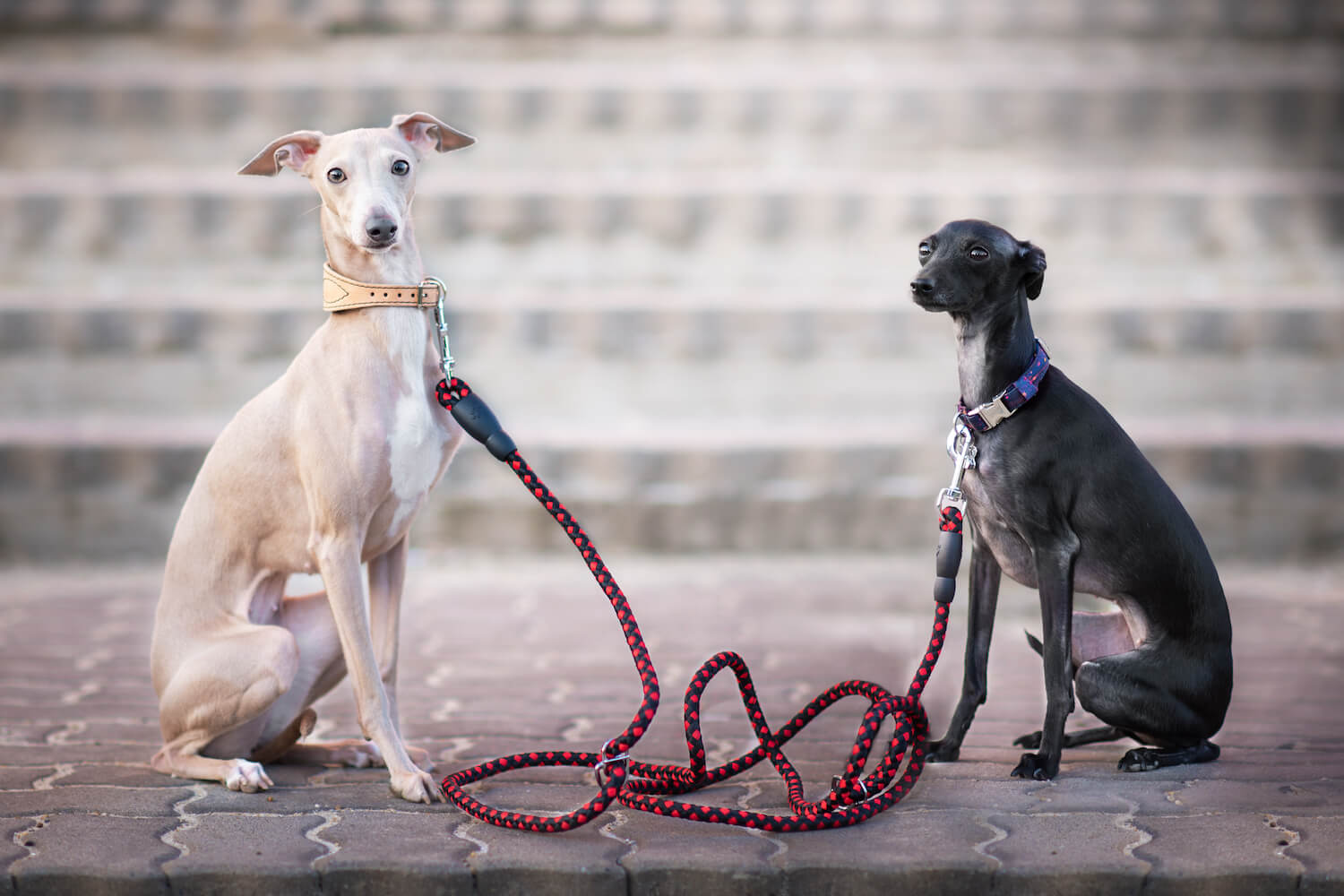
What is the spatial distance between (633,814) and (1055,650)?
3.06 ft

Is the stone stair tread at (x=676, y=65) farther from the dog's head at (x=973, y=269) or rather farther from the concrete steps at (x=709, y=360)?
the dog's head at (x=973, y=269)

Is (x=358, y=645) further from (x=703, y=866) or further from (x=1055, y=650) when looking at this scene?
(x=1055, y=650)

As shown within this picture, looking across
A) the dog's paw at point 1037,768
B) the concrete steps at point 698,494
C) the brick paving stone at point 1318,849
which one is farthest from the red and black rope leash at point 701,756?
the concrete steps at point 698,494

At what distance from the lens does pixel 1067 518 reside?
279cm

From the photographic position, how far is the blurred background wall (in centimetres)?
678

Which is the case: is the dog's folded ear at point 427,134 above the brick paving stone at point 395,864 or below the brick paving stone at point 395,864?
above

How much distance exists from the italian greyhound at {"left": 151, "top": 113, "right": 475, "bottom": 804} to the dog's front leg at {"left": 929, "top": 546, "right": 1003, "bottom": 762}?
114 cm

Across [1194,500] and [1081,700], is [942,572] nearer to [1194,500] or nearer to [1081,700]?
[1081,700]

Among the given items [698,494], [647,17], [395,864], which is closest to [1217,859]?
[395,864]

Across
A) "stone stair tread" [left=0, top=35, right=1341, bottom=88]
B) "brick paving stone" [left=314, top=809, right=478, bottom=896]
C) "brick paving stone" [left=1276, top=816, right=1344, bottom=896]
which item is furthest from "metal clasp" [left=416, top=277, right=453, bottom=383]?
"stone stair tread" [left=0, top=35, right=1341, bottom=88]

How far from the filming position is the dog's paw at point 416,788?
107 inches

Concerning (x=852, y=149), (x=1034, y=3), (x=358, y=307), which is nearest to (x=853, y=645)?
(x=358, y=307)

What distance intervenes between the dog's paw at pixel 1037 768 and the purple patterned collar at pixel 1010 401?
70 cm

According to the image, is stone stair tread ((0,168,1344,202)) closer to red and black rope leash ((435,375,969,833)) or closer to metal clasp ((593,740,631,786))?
red and black rope leash ((435,375,969,833))
